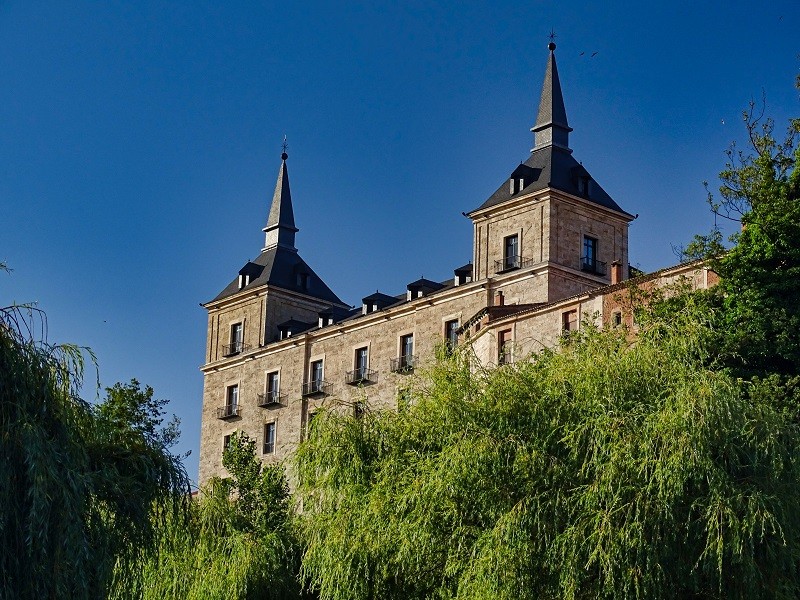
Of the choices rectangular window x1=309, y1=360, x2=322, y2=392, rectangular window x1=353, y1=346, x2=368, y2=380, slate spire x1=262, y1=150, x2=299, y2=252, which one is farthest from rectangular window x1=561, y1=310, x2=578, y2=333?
slate spire x1=262, y1=150, x2=299, y2=252

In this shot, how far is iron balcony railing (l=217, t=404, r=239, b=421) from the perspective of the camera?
2997 inches

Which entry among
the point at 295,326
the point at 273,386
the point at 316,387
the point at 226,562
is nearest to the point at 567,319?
the point at 226,562

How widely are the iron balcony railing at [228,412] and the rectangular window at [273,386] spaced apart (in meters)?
2.34

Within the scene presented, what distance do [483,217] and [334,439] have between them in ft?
120

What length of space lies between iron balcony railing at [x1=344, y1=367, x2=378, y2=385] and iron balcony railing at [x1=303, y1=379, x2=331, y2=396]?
1362 millimetres

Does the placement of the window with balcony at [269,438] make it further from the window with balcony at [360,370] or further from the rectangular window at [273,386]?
the window with balcony at [360,370]

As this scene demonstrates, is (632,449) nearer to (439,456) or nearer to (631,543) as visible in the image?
(631,543)

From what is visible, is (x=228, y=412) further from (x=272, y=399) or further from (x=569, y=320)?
(x=569, y=320)

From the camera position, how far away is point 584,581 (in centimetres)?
2412

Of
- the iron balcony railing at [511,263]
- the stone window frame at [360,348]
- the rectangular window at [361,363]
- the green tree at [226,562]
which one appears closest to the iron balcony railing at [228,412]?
the stone window frame at [360,348]

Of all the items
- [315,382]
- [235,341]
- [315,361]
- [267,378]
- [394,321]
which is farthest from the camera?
[235,341]

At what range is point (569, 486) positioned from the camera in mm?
25453

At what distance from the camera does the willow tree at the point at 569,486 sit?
77.8ft

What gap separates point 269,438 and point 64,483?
55138mm
